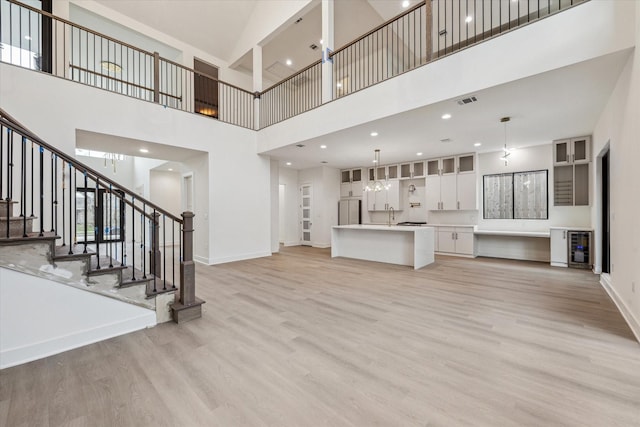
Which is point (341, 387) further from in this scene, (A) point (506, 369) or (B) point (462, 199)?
(B) point (462, 199)

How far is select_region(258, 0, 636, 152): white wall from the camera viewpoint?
2.77 metres

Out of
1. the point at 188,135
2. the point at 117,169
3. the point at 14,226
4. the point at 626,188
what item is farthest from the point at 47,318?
the point at 117,169

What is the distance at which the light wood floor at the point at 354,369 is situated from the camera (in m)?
1.63

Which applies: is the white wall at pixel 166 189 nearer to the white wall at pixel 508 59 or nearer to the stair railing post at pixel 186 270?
the stair railing post at pixel 186 270

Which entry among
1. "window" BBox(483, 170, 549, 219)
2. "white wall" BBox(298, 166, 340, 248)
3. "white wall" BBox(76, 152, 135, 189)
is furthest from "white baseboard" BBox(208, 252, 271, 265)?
"white wall" BBox(76, 152, 135, 189)

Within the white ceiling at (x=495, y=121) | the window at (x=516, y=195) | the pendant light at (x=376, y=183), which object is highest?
the white ceiling at (x=495, y=121)

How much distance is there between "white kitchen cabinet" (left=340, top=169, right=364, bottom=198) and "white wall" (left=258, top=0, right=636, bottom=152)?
463 centimetres

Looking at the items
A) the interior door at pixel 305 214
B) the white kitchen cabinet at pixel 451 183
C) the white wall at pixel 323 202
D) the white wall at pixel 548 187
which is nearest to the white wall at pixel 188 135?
the white wall at pixel 323 202

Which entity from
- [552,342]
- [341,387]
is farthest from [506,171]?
[341,387]

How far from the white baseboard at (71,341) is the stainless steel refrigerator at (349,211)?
754 cm

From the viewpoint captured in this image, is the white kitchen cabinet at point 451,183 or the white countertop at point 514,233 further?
the white kitchen cabinet at point 451,183

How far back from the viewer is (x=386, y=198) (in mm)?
8898

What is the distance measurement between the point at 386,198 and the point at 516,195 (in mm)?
3525

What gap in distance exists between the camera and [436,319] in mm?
3035
